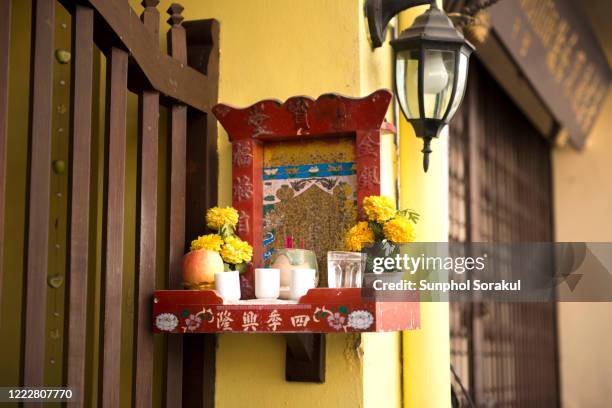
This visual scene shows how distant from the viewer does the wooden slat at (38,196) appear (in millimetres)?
2426

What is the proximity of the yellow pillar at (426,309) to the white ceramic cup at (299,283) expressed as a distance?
0.60 m

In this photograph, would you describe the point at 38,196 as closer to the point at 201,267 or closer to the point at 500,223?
the point at 201,267

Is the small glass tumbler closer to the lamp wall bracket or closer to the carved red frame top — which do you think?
the carved red frame top

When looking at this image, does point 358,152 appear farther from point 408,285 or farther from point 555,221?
point 555,221

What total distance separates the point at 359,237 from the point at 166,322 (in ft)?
2.16

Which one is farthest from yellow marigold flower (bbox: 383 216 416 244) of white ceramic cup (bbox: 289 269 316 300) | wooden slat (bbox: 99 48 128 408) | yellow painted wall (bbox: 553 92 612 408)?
yellow painted wall (bbox: 553 92 612 408)

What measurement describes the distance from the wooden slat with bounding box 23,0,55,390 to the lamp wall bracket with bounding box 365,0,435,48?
A: 1143 mm

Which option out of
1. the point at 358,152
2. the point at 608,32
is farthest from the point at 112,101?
the point at 608,32

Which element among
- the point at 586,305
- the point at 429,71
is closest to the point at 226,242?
the point at 429,71

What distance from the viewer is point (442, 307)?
11.1 feet

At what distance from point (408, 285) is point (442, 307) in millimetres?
432

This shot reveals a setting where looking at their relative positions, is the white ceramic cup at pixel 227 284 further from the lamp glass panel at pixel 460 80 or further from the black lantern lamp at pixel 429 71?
the lamp glass panel at pixel 460 80

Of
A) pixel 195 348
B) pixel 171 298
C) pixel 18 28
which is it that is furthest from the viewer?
pixel 18 28

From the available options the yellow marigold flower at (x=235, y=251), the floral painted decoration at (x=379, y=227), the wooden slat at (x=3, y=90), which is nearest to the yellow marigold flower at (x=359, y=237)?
the floral painted decoration at (x=379, y=227)
